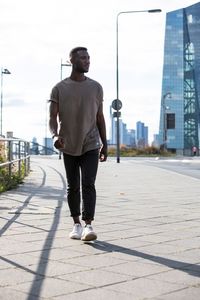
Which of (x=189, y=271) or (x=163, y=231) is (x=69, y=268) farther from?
(x=163, y=231)

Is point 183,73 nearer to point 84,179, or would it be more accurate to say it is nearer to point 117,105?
point 117,105

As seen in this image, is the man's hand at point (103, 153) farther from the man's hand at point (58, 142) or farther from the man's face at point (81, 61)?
the man's face at point (81, 61)

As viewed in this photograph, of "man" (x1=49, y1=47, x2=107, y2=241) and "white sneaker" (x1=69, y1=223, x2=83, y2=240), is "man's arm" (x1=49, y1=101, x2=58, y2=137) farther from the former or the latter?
"white sneaker" (x1=69, y1=223, x2=83, y2=240)

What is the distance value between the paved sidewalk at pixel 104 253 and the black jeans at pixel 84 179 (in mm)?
344

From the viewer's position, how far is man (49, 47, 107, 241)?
666 cm

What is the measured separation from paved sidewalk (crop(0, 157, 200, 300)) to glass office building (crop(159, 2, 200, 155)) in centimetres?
9847

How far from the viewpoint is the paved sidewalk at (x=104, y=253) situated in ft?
15.3

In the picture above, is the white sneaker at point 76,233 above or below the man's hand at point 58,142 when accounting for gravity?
below

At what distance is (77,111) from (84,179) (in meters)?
0.70

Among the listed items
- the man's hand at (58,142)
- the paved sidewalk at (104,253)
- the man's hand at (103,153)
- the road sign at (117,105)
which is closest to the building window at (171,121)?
the road sign at (117,105)

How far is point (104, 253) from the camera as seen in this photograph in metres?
6.01

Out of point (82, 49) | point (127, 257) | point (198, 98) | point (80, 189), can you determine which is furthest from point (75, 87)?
point (198, 98)

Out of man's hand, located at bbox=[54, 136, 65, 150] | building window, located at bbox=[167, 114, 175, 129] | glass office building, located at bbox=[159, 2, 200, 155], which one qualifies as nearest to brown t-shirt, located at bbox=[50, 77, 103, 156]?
man's hand, located at bbox=[54, 136, 65, 150]

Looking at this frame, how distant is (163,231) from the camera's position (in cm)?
750
